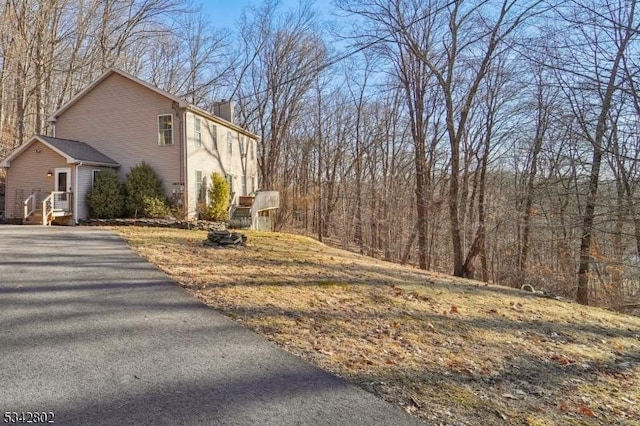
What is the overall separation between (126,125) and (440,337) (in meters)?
16.9

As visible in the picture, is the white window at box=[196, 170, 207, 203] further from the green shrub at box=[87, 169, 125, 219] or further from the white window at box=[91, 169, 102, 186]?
the white window at box=[91, 169, 102, 186]

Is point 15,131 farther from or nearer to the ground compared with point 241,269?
farther from the ground

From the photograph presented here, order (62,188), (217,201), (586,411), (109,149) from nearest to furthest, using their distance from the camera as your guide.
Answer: (586,411), (62,188), (109,149), (217,201)

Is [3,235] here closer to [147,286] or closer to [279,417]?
[147,286]

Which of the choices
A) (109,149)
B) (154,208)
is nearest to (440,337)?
(154,208)

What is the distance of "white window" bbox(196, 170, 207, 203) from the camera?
57.1ft

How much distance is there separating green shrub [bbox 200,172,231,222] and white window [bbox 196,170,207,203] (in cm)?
25

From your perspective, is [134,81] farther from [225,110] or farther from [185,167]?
[225,110]

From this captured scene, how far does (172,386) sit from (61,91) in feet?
100

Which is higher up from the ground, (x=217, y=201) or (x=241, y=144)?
(x=241, y=144)

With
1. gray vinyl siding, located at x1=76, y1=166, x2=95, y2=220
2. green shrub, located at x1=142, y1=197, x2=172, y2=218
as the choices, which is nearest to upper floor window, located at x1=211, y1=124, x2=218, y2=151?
green shrub, located at x1=142, y1=197, x2=172, y2=218

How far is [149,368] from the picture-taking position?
335 cm

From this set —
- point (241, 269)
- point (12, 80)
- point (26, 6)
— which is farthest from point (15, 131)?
point (241, 269)

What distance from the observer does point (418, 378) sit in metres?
3.52
